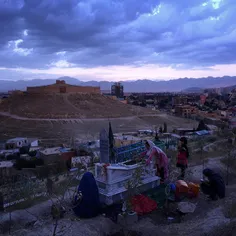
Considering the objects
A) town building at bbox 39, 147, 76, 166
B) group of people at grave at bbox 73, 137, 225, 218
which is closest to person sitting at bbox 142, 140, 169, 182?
group of people at grave at bbox 73, 137, 225, 218

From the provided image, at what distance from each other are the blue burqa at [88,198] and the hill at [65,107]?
36.8m

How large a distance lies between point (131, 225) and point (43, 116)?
38401 millimetres

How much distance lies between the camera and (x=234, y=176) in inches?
316

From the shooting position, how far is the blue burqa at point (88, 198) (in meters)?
5.53

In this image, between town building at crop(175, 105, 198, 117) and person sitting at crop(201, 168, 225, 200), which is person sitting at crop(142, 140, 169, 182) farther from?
town building at crop(175, 105, 198, 117)

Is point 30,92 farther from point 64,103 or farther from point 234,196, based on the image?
point 234,196

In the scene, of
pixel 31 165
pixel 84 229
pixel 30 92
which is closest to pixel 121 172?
pixel 84 229

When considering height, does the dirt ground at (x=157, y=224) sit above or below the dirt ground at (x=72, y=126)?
above

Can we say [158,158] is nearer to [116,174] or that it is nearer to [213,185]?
[116,174]

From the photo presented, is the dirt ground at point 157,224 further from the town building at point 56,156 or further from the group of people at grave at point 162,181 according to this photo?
the town building at point 56,156

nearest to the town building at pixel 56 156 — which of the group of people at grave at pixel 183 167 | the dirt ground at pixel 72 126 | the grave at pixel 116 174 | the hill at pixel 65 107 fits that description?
the grave at pixel 116 174

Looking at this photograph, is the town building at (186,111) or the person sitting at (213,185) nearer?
the person sitting at (213,185)

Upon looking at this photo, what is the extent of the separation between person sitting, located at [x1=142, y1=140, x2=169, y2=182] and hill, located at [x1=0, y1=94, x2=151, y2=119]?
118ft

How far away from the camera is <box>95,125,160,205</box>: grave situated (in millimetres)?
5918
